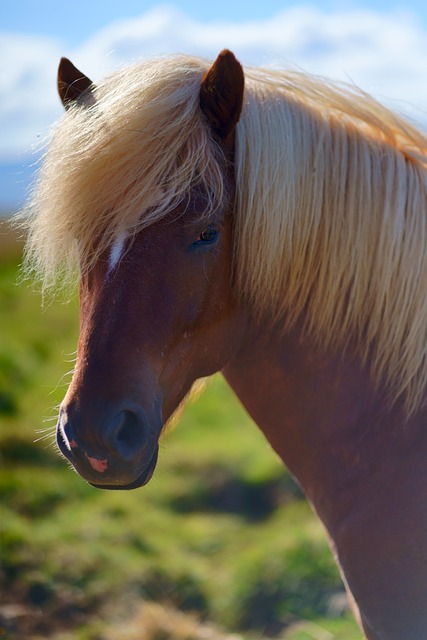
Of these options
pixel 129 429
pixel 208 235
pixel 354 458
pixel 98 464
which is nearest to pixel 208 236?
pixel 208 235

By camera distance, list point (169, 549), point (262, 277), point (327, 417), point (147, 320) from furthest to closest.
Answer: point (169, 549), point (327, 417), point (262, 277), point (147, 320)

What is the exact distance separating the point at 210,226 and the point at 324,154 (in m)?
0.51

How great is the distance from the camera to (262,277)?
2.32 m

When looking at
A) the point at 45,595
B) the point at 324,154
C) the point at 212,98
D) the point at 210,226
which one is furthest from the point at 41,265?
the point at 45,595

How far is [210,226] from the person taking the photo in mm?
2168

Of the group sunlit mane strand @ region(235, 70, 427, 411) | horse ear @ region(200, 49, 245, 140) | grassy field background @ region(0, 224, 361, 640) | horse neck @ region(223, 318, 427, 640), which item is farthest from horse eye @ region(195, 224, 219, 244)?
grassy field background @ region(0, 224, 361, 640)

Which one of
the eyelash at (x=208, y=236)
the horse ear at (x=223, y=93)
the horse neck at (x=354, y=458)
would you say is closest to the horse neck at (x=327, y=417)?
the horse neck at (x=354, y=458)

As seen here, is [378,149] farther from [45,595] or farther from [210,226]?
[45,595]

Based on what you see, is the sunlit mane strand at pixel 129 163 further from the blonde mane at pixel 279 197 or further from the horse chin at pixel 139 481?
the horse chin at pixel 139 481

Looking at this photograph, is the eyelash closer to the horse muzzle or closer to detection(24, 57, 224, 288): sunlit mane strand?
detection(24, 57, 224, 288): sunlit mane strand

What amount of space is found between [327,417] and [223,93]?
3.71 ft

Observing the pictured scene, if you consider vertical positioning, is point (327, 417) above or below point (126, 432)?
below

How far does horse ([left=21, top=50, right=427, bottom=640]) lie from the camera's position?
207 cm

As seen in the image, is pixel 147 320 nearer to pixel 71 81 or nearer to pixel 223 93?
pixel 223 93
